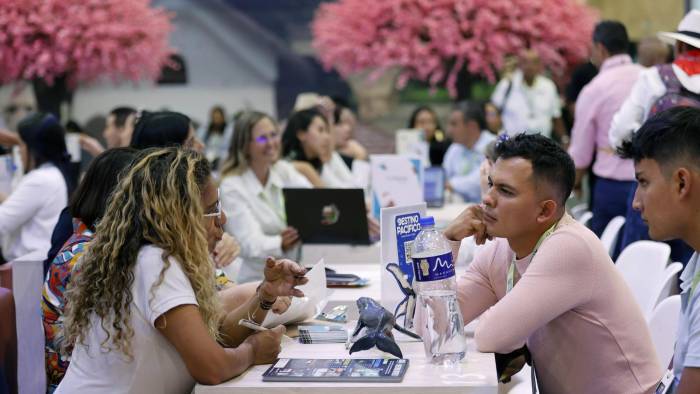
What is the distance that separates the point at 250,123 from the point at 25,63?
222cm

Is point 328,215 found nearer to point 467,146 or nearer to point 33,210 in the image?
point 33,210

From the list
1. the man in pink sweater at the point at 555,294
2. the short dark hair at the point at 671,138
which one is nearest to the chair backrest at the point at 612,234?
the man in pink sweater at the point at 555,294

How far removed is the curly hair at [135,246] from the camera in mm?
2260

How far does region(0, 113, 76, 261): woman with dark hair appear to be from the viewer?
4.59 m

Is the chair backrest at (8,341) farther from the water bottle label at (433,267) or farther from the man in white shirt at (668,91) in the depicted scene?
the man in white shirt at (668,91)

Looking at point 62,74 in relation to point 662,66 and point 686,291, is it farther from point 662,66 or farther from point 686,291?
point 686,291

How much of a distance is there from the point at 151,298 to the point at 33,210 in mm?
2624

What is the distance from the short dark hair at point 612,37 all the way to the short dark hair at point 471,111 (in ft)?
3.54

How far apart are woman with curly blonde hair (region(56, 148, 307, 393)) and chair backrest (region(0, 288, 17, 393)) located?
54 centimetres

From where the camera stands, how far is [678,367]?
6.88ft

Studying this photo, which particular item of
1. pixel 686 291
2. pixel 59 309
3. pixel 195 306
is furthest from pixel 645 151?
pixel 59 309

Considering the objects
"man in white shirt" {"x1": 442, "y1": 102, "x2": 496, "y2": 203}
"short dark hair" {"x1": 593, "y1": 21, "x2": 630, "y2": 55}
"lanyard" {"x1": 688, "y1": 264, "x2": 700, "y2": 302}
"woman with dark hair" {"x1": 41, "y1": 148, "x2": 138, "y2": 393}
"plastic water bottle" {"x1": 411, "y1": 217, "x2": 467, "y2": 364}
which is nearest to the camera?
"lanyard" {"x1": 688, "y1": 264, "x2": 700, "y2": 302}

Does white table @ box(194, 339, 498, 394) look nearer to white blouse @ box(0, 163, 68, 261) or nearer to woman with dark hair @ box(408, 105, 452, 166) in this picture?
white blouse @ box(0, 163, 68, 261)

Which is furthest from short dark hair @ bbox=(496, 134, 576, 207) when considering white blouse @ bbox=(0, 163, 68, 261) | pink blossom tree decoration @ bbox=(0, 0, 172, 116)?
pink blossom tree decoration @ bbox=(0, 0, 172, 116)
